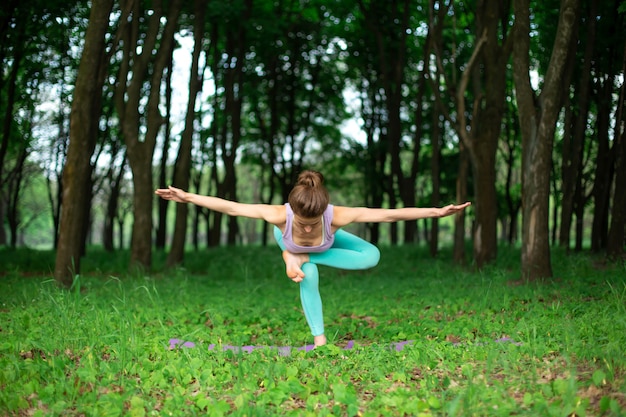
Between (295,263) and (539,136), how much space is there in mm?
5834

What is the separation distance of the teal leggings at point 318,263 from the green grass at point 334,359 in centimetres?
65

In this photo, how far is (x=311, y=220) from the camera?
6.26 metres

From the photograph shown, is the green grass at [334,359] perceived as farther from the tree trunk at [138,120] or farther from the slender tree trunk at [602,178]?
the slender tree trunk at [602,178]

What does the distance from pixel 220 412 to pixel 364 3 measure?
19736 mm

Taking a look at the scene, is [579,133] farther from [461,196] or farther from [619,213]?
[619,213]

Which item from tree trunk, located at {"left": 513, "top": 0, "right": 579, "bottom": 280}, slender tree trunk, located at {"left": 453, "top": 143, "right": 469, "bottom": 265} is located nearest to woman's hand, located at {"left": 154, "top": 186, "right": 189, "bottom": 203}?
tree trunk, located at {"left": 513, "top": 0, "right": 579, "bottom": 280}

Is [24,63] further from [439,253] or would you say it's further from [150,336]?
[150,336]

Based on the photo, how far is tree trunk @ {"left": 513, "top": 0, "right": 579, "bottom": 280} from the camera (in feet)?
34.1

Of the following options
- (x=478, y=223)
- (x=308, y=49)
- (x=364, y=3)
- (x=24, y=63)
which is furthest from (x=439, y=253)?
(x=24, y=63)

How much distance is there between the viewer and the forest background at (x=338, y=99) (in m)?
10.9

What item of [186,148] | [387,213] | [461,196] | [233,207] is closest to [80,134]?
[186,148]

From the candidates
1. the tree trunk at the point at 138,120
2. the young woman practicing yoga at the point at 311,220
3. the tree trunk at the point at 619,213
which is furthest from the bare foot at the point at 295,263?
the tree trunk at the point at 619,213

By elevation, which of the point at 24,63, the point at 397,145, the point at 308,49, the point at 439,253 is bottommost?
the point at 439,253

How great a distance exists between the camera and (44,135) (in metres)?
29.8
